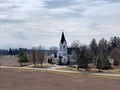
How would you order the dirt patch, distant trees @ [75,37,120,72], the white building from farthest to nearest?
the white building, distant trees @ [75,37,120,72], the dirt patch

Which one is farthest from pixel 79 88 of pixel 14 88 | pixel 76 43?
pixel 76 43

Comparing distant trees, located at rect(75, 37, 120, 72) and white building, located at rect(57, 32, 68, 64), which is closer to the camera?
distant trees, located at rect(75, 37, 120, 72)

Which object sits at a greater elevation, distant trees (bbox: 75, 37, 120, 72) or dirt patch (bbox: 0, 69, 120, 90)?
distant trees (bbox: 75, 37, 120, 72)

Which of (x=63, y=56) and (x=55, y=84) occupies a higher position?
(x=63, y=56)

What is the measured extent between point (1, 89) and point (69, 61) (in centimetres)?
7040

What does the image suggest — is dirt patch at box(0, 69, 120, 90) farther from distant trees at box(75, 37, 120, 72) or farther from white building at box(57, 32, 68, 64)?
white building at box(57, 32, 68, 64)

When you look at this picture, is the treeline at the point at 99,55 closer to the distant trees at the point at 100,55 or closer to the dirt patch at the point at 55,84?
the distant trees at the point at 100,55

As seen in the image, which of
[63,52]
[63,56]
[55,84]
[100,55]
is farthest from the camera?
[63,52]

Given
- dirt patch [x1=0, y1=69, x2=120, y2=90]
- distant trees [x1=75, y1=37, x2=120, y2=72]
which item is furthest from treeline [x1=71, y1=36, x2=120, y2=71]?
dirt patch [x1=0, y1=69, x2=120, y2=90]

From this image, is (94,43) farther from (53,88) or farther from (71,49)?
(53,88)

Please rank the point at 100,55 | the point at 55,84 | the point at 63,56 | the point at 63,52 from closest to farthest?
the point at 55,84, the point at 100,55, the point at 63,56, the point at 63,52

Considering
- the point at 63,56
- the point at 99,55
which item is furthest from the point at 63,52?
the point at 99,55

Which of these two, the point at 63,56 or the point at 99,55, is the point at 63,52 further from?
the point at 99,55

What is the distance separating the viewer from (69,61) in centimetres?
9919
